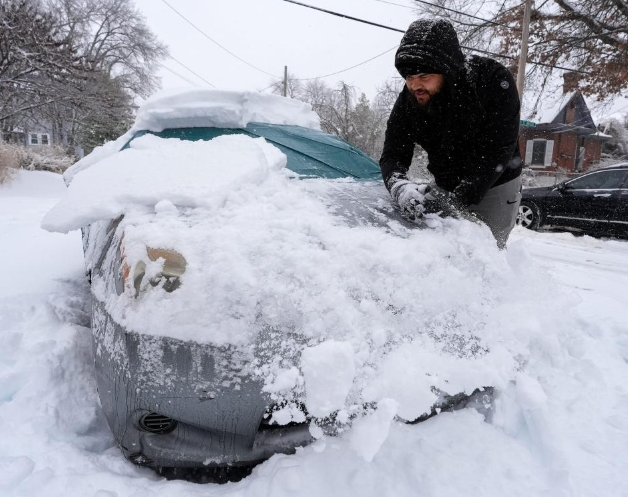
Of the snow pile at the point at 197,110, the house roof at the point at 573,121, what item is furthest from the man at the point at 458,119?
the house roof at the point at 573,121

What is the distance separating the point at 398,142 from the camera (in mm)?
2523


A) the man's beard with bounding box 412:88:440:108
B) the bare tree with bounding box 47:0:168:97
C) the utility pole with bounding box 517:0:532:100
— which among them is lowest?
the man's beard with bounding box 412:88:440:108

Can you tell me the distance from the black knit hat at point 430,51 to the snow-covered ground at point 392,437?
98cm

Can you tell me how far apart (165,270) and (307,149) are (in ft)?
6.39

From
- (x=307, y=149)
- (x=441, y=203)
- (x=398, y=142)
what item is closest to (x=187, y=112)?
(x=307, y=149)

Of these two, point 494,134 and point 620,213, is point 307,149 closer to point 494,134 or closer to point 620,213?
point 494,134

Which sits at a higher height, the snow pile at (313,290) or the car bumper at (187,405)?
the snow pile at (313,290)

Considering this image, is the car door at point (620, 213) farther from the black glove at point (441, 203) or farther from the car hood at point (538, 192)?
the black glove at point (441, 203)

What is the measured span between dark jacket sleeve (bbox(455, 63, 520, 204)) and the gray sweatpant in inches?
8.1

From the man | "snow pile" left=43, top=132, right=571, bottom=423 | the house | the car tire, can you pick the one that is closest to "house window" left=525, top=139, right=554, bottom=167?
the house

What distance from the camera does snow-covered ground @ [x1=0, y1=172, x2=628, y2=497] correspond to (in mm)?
1295

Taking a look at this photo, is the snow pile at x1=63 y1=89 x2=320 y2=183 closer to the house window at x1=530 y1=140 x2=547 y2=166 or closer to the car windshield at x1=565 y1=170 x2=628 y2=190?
the car windshield at x1=565 y1=170 x2=628 y2=190

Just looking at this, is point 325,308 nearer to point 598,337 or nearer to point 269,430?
point 269,430

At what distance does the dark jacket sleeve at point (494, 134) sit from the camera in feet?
6.68
